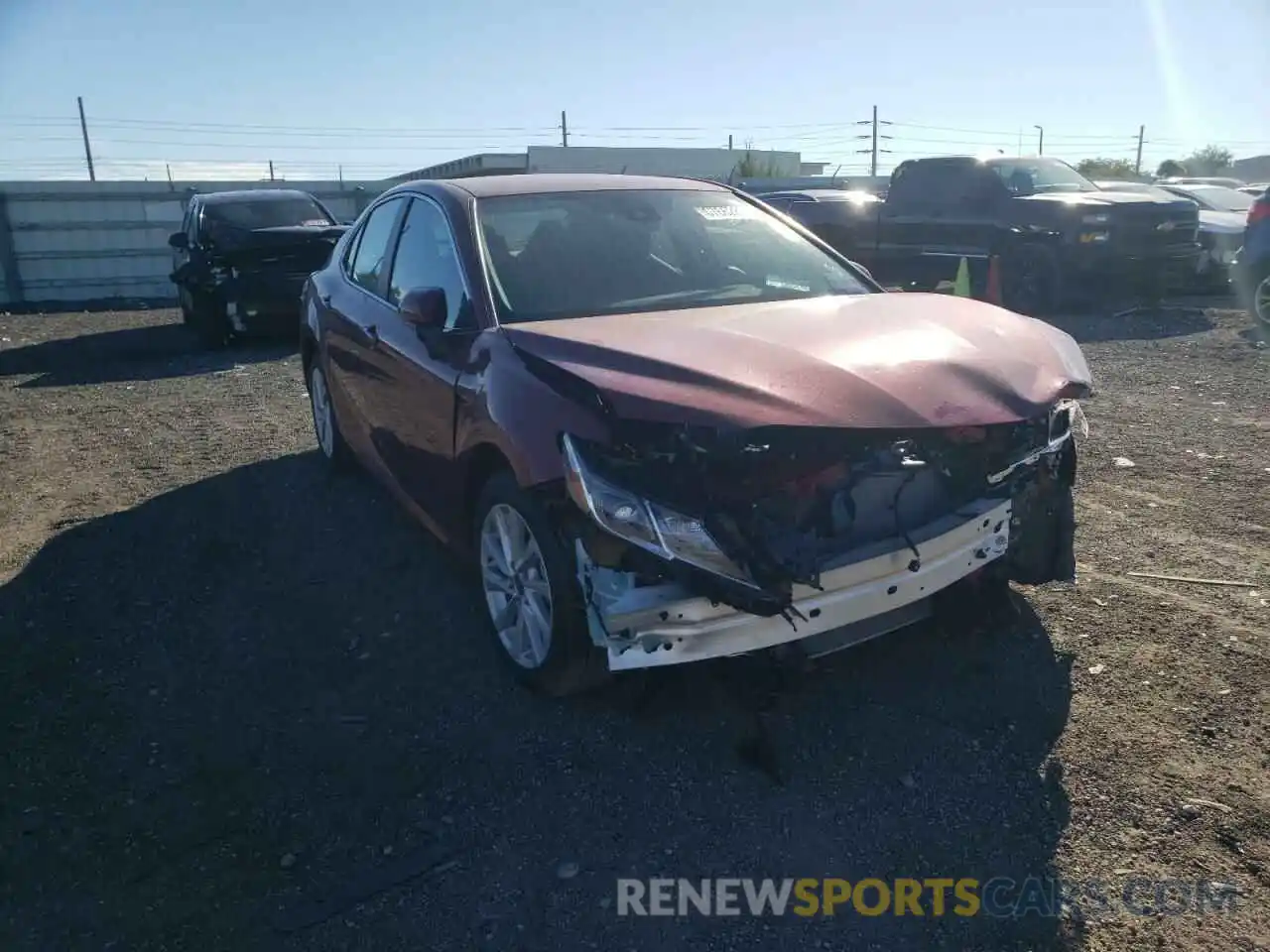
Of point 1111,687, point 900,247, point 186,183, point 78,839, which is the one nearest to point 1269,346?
point 900,247

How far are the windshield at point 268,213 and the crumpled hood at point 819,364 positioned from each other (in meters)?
10.2

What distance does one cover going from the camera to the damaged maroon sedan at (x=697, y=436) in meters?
3.00

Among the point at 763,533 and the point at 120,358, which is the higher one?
the point at 763,533

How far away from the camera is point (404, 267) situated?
15.7 feet

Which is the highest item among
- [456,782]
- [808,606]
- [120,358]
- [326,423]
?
[808,606]

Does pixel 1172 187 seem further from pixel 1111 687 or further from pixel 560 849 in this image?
pixel 560 849

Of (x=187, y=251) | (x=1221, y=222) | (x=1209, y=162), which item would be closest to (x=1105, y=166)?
(x=1209, y=162)

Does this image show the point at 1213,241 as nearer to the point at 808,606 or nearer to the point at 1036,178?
A: the point at 1036,178

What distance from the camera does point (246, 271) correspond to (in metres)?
11.4

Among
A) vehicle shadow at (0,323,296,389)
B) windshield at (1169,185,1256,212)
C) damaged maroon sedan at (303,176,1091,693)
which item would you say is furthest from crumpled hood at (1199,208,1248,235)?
vehicle shadow at (0,323,296,389)

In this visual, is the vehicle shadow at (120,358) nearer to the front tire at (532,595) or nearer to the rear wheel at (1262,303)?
the front tire at (532,595)

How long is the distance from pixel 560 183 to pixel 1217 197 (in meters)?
16.3

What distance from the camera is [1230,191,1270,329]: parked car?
10531mm

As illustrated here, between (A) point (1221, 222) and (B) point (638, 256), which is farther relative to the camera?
(A) point (1221, 222)
